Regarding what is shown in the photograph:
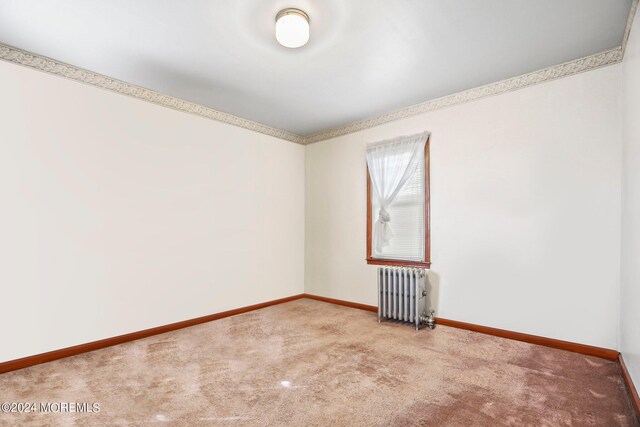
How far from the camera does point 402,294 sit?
12.8 ft

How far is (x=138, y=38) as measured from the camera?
104 inches

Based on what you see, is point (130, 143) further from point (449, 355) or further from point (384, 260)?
point (449, 355)

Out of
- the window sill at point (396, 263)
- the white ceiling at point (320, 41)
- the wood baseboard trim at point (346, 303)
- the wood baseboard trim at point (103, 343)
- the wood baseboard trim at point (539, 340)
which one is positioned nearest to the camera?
the white ceiling at point (320, 41)

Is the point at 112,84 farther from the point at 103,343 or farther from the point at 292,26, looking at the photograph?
the point at 103,343

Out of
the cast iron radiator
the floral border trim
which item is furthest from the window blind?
the floral border trim

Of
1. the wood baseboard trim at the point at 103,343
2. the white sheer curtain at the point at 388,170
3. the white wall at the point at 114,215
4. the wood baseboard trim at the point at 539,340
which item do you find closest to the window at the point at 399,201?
the white sheer curtain at the point at 388,170

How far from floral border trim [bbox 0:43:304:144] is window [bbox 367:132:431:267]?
200 centimetres

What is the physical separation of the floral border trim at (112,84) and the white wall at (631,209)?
414 centimetres

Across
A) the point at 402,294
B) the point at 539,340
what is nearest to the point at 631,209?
the point at 539,340

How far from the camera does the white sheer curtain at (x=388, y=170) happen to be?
4109 millimetres

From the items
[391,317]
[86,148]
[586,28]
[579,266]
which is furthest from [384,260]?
[86,148]

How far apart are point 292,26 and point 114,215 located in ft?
8.68

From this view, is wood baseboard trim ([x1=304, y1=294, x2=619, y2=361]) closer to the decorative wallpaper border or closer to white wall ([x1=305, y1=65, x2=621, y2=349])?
white wall ([x1=305, y1=65, x2=621, y2=349])

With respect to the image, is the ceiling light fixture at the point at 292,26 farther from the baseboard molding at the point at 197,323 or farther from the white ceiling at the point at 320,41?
the baseboard molding at the point at 197,323
